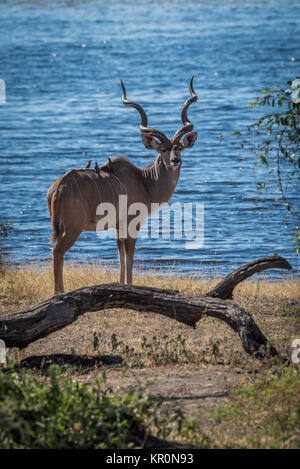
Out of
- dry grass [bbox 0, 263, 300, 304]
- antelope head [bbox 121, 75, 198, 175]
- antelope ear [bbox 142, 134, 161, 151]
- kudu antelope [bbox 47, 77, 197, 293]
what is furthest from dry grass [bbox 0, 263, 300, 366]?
antelope ear [bbox 142, 134, 161, 151]

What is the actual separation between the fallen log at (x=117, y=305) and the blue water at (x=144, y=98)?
2298 mm

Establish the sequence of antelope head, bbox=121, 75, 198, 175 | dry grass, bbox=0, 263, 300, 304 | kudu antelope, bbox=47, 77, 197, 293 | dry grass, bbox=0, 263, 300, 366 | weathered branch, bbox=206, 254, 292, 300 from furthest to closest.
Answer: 1. antelope head, bbox=121, 75, 198, 175
2. dry grass, bbox=0, 263, 300, 304
3. kudu antelope, bbox=47, 77, 197, 293
4. weathered branch, bbox=206, 254, 292, 300
5. dry grass, bbox=0, 263, 300, 366

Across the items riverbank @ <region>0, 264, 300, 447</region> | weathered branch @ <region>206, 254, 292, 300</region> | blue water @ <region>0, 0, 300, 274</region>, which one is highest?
blue water @ <region>0, 0, 300, 274</region>

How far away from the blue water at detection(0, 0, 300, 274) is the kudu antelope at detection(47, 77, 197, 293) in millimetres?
1587

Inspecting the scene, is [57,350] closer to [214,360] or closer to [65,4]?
[214,360]

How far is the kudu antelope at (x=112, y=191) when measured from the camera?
27.8 ft

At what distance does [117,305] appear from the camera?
6953 millimetres

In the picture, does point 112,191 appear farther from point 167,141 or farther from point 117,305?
point 117,305

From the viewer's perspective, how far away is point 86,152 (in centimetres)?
2508

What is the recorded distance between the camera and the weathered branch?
8.04 meters

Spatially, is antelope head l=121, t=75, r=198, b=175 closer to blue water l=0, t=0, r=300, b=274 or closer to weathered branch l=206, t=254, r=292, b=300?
blue water l=0, t=0, r=300, b=274

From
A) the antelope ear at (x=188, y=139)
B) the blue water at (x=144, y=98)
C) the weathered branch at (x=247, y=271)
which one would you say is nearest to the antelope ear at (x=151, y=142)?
the antelope ear at (x=188, y=139)

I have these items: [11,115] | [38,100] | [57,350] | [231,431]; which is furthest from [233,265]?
[38,100]

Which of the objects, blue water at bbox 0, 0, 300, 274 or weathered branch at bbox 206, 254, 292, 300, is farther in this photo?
blue water at bbox 0, 0, 300, 274
